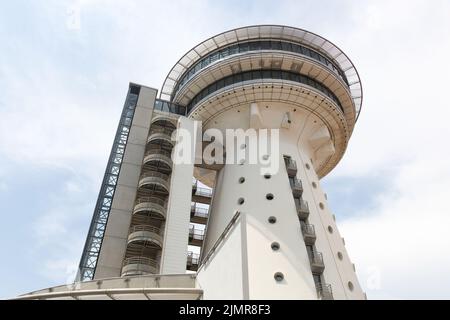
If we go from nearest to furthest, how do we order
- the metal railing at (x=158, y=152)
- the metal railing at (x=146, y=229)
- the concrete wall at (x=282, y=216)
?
the concrete wall at (x=282, y=216) → the metal railing at (x=146, y=229) → the metal railing at (x=158, y=152)

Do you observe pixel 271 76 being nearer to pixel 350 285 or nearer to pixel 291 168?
pixel 291 168

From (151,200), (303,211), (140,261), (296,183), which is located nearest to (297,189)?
(296,183)

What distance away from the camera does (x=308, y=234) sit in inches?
1006

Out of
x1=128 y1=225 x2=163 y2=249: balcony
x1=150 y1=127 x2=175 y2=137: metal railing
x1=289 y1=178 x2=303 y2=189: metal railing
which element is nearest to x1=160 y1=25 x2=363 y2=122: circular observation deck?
x1=150 y1=127 x2=175 y2=137: metal railing

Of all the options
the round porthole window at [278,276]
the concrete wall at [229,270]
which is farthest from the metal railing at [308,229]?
the concrete wall at [229,270]

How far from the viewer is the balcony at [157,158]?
103ft

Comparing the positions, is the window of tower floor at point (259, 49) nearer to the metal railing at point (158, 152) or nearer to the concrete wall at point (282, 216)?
the concrete wall at point (282, 216)

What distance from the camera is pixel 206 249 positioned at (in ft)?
97.1

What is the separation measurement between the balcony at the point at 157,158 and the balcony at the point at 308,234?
12.6m

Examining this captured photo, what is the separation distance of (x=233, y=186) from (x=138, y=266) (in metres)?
9.62

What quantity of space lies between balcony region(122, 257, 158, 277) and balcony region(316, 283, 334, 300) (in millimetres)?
11275

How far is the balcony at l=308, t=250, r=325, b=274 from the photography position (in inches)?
943

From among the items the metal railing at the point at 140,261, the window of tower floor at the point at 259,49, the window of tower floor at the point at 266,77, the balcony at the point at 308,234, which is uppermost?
the window of tower floor at the point at 259,49
